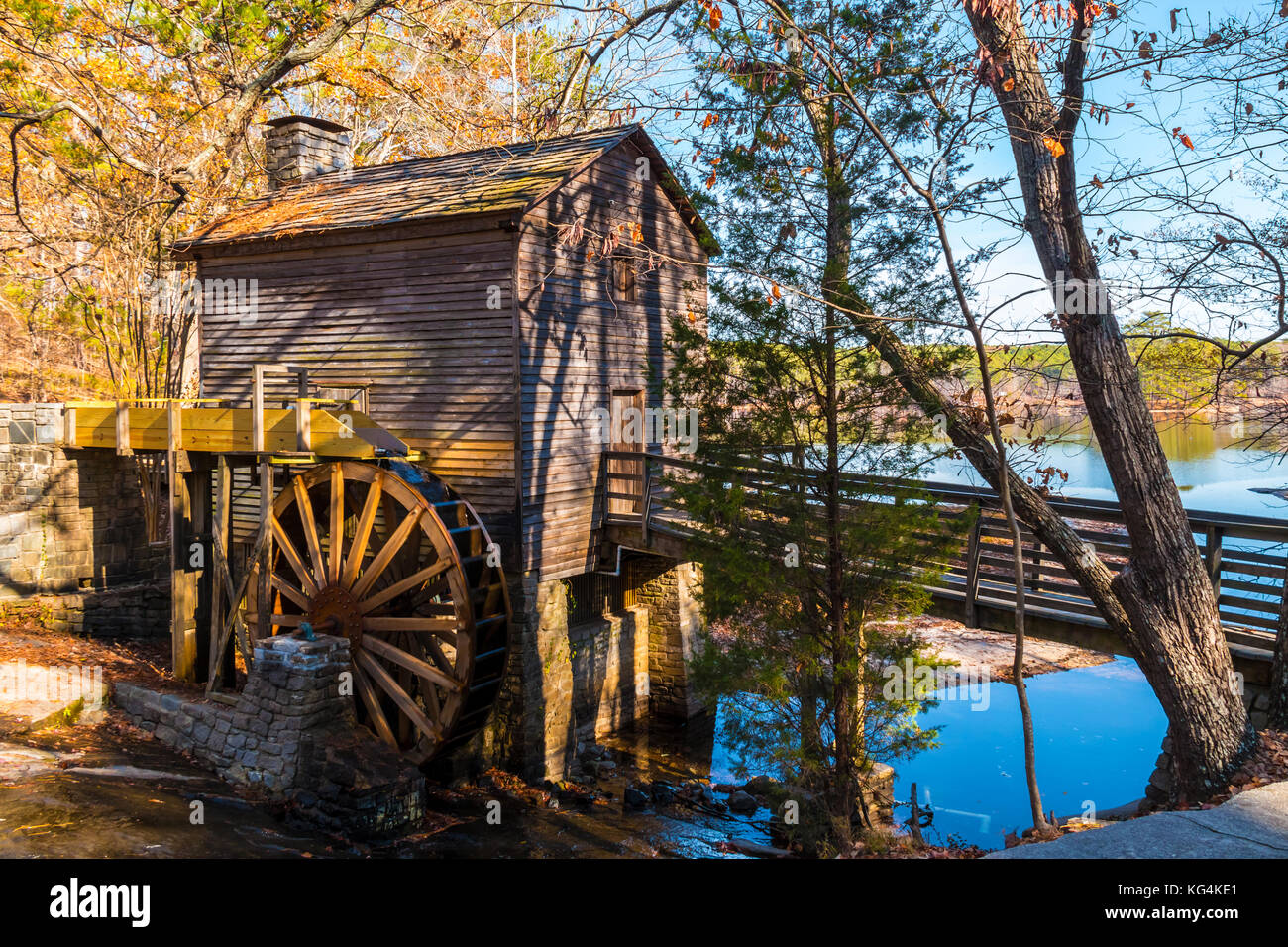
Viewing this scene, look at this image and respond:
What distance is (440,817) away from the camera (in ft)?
31.6

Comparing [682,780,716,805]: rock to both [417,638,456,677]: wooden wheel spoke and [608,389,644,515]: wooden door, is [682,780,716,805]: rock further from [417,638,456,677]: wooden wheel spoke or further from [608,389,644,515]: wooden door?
[608,389,644,515]: wooden door

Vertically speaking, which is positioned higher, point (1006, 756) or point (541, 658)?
point (541, 658)

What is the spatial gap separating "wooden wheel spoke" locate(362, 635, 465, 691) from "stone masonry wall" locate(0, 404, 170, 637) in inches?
222

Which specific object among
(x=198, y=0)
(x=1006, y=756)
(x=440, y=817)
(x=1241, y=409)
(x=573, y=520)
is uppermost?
(x=198, y=0)

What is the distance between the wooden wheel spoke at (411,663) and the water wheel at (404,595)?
0.01m

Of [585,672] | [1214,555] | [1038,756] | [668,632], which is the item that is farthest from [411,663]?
[1038,756]

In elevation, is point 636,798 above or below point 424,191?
below

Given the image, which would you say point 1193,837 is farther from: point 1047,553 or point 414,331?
point 414,331

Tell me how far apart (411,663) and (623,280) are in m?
6.07

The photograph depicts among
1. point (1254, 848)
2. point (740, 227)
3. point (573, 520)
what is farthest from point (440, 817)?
point (1254, 848)

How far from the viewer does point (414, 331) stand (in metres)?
11.6

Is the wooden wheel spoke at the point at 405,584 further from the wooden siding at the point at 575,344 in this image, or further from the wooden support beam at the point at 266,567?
the wooden siding at the point at 575,344
